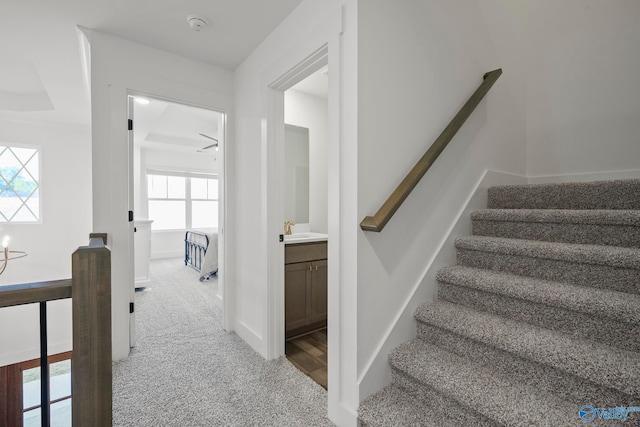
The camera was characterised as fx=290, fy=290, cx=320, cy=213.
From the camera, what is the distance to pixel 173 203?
274 inches

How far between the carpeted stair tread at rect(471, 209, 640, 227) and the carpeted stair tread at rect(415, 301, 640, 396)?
691mm

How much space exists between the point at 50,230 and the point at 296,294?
441 cm

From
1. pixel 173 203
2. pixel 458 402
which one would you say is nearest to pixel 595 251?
pixel 458 402

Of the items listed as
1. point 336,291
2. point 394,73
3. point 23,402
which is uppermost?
point 394,73

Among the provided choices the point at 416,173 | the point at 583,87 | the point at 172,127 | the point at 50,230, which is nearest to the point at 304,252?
the point at 416,173

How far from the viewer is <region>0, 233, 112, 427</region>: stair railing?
2.48 feet

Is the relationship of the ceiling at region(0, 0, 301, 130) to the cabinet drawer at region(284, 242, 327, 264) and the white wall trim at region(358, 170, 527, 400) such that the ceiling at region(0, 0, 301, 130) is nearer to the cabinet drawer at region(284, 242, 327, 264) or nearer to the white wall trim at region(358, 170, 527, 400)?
the cabinet drawer at region(284, 242, 327, 264)

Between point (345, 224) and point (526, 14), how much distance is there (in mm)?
2834

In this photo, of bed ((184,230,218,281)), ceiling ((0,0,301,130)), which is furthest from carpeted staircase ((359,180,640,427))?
bed ((184,230,218,281))

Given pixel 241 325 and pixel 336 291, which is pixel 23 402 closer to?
pixel 241 325

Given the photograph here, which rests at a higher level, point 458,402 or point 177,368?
point 458,402

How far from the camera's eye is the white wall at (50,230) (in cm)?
403

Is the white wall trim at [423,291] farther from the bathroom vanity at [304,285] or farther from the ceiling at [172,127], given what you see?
the ceiling at [172,127]

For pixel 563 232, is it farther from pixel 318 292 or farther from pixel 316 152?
pixel 316 152
